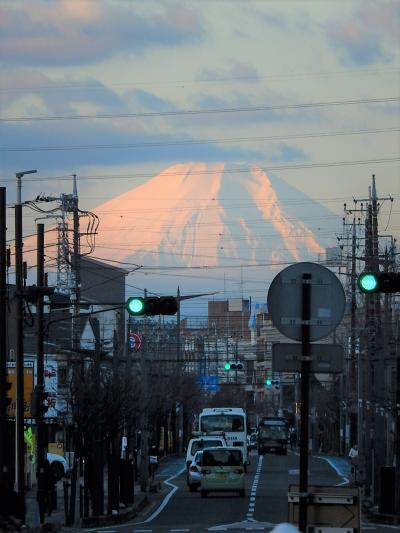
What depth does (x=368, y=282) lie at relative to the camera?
19609 millimetres

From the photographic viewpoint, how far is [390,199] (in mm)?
73188

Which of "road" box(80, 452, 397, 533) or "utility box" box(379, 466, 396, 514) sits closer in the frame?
"road" box(80, 452, 397, 533)

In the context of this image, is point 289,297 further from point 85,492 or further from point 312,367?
point 85,492

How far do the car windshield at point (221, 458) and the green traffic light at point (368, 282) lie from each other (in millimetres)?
28636

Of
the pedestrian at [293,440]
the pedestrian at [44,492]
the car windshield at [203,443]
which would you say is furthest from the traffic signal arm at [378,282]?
the pedestrian at [293,440]

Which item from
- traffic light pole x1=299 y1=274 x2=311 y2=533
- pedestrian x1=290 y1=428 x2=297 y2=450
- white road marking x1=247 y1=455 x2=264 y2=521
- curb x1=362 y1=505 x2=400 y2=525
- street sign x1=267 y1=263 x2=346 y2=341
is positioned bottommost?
pedestrian x1=290 y1=428 x2=297 y2=450

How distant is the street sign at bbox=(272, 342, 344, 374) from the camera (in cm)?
1325

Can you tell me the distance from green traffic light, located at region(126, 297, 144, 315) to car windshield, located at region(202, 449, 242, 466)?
21776 mm

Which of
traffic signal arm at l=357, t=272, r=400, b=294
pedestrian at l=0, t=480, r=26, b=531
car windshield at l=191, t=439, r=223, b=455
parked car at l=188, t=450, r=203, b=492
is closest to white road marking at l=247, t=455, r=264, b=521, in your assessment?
parked car at l=188, t=450, r=203, b=492

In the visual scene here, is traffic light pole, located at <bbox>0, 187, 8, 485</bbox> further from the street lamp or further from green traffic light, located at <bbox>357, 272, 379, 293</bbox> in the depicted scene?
green traffic light, located at <bbox>357, 272, 379, 293</bbox>

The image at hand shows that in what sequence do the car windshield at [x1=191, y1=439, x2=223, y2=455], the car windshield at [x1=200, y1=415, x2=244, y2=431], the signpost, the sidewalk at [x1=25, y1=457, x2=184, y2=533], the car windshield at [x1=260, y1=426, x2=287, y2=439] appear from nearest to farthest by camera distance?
1. the signpost
2. the sidewalk at [x1=25, y1=457, x2=184, y2=533]
3. the car windshield at [x1=191, y1=439, x2=223, y2=455]
4. the car windshield at [x1=200, y1=415, x2=244, y2=431]
5. the car windshield at [x1=260, y1=426, x2=287, y2=439]

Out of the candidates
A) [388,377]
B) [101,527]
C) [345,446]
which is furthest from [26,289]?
[345,446]

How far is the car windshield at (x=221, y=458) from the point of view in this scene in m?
47.5

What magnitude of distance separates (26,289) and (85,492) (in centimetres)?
757
